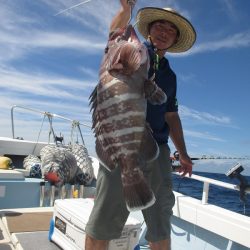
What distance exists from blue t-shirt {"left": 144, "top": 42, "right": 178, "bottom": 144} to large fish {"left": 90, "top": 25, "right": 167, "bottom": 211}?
59cm

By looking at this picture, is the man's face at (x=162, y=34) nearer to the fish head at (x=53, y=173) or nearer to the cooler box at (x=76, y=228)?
the cooler box at (x=76, y=228)

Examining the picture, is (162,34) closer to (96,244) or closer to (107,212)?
(107,212)

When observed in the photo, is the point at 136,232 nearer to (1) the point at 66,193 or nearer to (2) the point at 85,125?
(1) the point at 66,193

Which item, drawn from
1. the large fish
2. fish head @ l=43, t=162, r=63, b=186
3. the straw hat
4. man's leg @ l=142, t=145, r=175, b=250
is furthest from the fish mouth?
the large fish

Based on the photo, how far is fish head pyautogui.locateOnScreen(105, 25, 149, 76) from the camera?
250 cm

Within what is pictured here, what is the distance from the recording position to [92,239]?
124 inches

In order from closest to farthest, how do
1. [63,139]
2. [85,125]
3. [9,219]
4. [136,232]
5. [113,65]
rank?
[113,65]
[136,232]
[9,219]
[85,125]
[63,139]

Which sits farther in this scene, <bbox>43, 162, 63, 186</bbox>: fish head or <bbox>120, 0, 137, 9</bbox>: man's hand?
<bbox>43, 162, 63, 186</bbox>: fish head

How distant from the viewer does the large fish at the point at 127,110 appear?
8.44 ft

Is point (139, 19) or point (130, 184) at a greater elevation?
point (139, 19)

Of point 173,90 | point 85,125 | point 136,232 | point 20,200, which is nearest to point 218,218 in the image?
point 136,232

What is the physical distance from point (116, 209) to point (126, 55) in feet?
4.35

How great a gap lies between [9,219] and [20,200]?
191 centimetres

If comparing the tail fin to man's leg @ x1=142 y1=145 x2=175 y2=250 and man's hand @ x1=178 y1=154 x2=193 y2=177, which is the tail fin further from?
man's hand @ x1=178 y1=154 x2=193 y2=177
